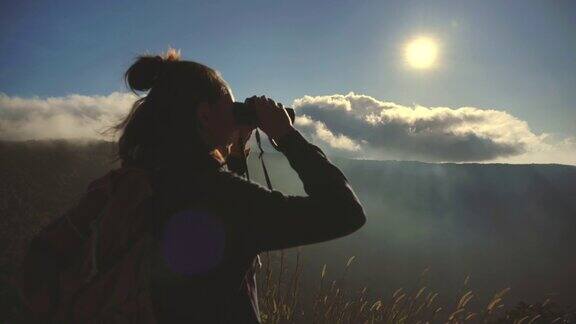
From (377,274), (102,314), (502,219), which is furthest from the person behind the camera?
(502,219)

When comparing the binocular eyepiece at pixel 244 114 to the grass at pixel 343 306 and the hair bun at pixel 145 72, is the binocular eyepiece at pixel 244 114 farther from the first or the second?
the grass at pixel 343 306

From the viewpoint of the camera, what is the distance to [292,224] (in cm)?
87

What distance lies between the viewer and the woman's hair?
1004 mm

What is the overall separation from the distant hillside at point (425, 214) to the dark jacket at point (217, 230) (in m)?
12.8

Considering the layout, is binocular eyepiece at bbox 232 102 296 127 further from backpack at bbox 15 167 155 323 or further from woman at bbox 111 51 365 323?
backpack at bbox 15 167 155 323

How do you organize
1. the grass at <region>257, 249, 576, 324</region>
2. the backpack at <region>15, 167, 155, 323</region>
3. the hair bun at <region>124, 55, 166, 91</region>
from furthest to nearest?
the grass at <region>257, 249, 576, 324</region>, the hair bun at <region>124, 55, 166, 91</region>, the backpack at <region>15, 167, 155, 323</region>

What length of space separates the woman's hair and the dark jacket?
0.33 ft

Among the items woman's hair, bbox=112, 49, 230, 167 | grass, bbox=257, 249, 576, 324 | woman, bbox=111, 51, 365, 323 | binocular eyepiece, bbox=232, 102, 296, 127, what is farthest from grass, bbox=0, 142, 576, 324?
binocular eyepiece, bbox=232, 102, 296, 127

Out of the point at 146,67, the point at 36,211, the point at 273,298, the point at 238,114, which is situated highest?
the point at 146,67

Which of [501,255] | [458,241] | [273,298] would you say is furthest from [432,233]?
[273,298]

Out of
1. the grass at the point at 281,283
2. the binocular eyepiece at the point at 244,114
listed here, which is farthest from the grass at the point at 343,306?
the binocular eyepiece at the point at 244,114

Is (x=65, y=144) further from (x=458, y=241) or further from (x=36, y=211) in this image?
(x=458, y=241)

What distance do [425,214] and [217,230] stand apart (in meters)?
62.0

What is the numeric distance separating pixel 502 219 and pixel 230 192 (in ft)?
241
